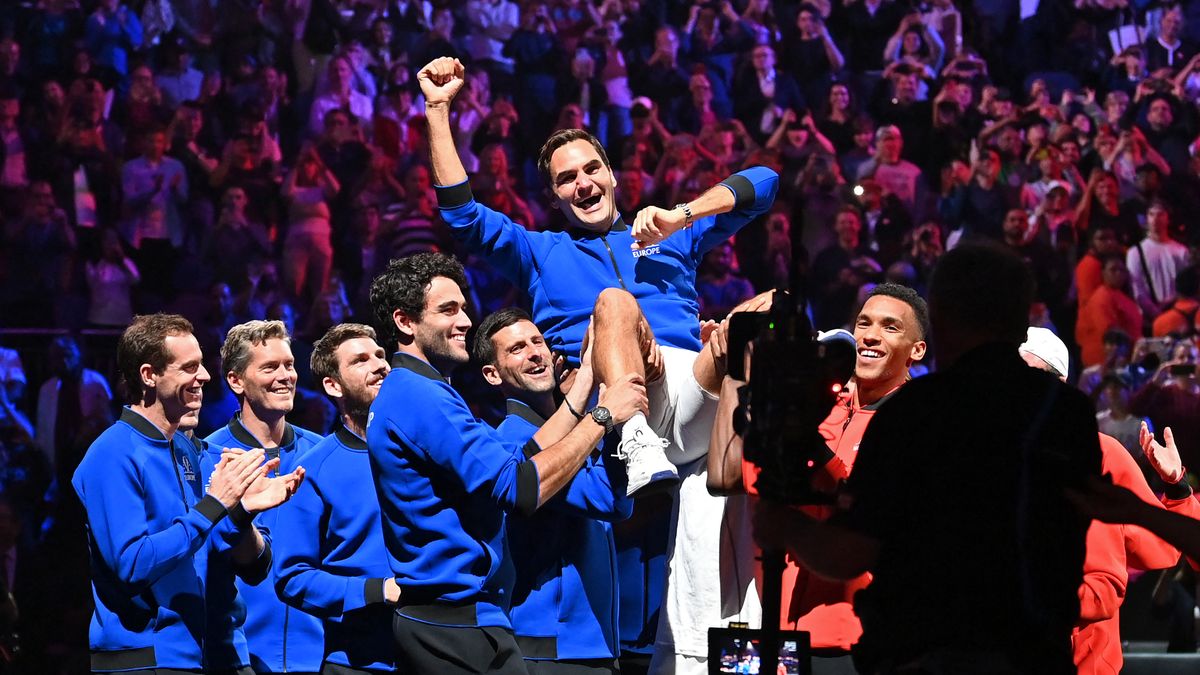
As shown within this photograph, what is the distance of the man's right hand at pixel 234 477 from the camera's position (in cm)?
417

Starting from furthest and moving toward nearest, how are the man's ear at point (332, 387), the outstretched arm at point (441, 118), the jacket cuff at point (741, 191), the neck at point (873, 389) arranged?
the man's ear at point (332, 387) → the jacket cuff at point (741, 191) → the outstretched arm at point (441, 118) → the neck at point (873, 389)

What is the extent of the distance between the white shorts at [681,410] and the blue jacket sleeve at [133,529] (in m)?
1.32

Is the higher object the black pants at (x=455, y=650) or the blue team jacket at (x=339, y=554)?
the blue team jacket at (x=339, y=554)

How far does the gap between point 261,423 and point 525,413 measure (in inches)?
48.1

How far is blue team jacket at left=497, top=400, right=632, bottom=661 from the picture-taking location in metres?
4.30

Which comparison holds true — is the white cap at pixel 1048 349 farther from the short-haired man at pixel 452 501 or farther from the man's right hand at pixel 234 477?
the man's right hand at pixel 234 477

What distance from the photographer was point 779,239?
980 cm

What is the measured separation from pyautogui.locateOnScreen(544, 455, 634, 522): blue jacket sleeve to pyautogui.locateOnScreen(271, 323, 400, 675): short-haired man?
2.03ft

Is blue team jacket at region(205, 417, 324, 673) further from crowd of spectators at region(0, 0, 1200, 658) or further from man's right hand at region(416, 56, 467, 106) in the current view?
crowd of spectators at region(0, 0, 1200, 658)

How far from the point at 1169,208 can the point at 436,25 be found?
5.61m

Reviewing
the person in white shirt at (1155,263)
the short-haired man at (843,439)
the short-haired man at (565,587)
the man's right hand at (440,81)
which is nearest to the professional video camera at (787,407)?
the short-haired man at (843,439)

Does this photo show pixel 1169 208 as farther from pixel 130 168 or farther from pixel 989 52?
pixel 130 168

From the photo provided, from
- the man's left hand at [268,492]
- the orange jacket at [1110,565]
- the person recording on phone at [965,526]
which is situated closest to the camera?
the person recording on phone at [965,526]

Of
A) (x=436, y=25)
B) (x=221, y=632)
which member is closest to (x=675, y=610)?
(x=221, y=632)
